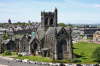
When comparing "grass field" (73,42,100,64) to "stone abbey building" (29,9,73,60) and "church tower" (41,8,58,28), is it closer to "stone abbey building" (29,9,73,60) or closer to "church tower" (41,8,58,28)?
"stone abbey building" (29,9,73,60)

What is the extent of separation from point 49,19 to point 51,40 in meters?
11.5

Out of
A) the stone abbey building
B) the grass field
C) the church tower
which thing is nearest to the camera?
the grass field

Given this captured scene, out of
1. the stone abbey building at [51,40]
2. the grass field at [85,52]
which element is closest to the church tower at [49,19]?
the stone abbey building at [51,40]

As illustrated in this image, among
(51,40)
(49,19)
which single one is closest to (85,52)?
(49,19)

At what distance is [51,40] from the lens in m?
81.0

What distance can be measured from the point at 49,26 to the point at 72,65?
2626cm

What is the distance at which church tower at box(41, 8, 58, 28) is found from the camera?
89875mm

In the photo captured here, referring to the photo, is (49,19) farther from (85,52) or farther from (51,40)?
(85,52)

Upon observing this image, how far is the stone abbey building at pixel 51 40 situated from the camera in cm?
7801

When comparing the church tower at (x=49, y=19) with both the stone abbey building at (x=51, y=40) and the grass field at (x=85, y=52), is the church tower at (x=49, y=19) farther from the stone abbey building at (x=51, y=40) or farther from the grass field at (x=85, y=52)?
the grass field at (x=85, y=52)

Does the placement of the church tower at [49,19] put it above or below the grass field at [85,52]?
above

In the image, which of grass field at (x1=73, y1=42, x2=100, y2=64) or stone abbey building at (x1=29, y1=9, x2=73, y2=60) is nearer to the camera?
grass field at (x1=73, y1=42, x2=100, y2=64)

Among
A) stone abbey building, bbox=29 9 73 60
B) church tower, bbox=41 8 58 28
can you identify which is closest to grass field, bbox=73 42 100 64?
stone abbey building, bbox=29 9 73 60

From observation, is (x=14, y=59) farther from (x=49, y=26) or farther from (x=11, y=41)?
(x=11, y=41)
